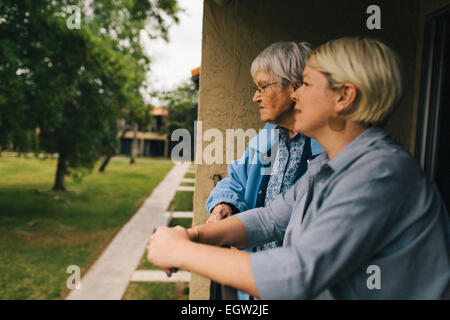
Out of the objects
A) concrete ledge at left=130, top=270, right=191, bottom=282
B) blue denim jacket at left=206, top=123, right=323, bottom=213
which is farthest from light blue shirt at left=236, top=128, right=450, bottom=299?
concrete ledge at left=130, top=270, right=191, bottom=282

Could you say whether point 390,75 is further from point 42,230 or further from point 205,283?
point 42,230

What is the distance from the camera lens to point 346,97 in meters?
1.08

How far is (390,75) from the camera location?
104 centimetres

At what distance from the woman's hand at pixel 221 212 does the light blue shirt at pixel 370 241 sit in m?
0.87

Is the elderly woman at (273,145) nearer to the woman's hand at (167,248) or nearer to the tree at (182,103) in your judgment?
the woman's hand at (167,248)

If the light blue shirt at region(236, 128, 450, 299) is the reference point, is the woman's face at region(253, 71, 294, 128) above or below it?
above

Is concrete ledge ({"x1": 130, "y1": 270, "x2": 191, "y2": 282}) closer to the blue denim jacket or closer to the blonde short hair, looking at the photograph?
the blue denim jacket

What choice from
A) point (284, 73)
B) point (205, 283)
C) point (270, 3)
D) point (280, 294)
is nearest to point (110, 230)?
point (205, 283)

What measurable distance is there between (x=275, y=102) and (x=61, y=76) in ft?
25.8

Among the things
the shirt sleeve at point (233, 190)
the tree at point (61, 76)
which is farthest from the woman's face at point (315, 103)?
the tree at point (61, 76)

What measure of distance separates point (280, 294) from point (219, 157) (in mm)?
2234

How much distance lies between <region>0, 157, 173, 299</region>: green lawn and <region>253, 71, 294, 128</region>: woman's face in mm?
5225

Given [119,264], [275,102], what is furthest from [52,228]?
[275,102]

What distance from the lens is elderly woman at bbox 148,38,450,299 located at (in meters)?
0.90
